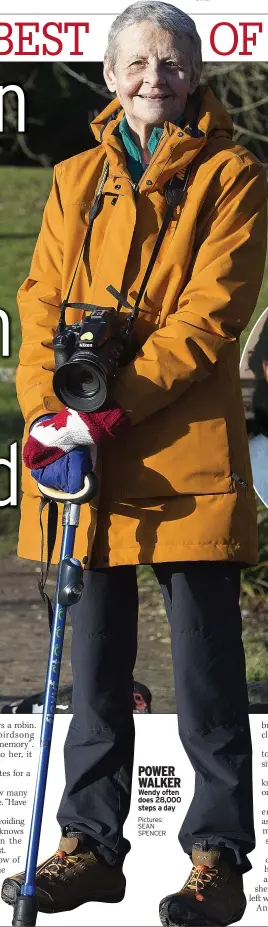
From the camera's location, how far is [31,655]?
171 inches

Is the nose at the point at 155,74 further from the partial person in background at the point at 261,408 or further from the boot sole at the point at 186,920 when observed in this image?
the boot sole at the point at 186,920

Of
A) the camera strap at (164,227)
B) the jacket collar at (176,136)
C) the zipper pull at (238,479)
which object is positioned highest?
the jacket collar at (176,136)

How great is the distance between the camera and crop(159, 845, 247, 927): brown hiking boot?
3449 mm

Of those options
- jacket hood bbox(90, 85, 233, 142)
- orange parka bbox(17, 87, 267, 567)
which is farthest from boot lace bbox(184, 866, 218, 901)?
jacket hood bbox(90, 85, 233, 142)

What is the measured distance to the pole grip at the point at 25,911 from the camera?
11.0ft

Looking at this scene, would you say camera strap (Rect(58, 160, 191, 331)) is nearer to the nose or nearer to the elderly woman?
the elderly woman

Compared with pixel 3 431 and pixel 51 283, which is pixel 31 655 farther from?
pixel 51 283

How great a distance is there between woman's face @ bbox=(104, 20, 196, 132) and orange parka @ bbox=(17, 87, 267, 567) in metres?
0.06

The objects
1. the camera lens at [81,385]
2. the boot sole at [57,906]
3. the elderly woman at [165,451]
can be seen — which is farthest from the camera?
the boot sole at [57,906]

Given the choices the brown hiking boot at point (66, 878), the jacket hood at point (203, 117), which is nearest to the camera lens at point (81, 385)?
the jacket hood at point (203, 117)

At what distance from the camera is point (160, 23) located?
3.48 metres

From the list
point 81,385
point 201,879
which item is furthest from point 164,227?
point 201,879

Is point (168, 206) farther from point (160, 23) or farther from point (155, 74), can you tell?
point (160, 23)

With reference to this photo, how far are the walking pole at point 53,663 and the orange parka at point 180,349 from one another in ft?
0.28
